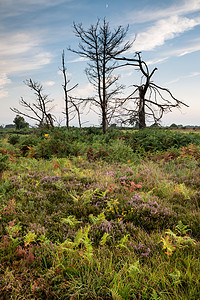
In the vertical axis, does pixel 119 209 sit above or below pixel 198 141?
below

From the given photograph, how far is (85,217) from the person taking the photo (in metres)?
4.08

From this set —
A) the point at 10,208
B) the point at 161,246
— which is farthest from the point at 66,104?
the point at 161,246

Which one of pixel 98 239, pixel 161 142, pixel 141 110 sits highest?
pixel 141 110

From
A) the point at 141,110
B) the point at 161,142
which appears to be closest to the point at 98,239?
the point at 161,142

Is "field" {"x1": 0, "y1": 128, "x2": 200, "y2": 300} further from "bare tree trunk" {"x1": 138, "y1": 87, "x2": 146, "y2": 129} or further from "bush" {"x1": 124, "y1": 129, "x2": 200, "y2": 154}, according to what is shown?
"bare tree trunk" {"x1": 138, "y1": 87, "x2": 146, "y2": 129}

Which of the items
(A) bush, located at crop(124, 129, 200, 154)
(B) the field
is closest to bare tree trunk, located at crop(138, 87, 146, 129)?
(A) bush, located at crop(124, 129, 200, 154)

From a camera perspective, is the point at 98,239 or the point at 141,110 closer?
the point at 98,239

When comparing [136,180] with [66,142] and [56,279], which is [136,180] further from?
[66,142]

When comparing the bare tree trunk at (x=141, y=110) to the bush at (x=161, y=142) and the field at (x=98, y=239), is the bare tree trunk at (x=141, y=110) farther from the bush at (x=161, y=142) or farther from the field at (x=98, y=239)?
the field at (x=98, y=239)

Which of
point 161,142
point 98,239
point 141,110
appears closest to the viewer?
point 98,239

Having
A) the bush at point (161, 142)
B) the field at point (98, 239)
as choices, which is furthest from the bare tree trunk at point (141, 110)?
the field at point (98, 239)

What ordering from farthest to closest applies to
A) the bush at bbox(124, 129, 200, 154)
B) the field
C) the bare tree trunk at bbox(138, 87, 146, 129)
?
the bare tree trunk at bbox(138, 87, 146, 129) → the bush at bbox(124, 129, 200, 154) → the field

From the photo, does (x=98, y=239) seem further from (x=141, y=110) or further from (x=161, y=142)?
(x=141, y=110)

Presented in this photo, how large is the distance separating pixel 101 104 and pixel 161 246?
564 inches
